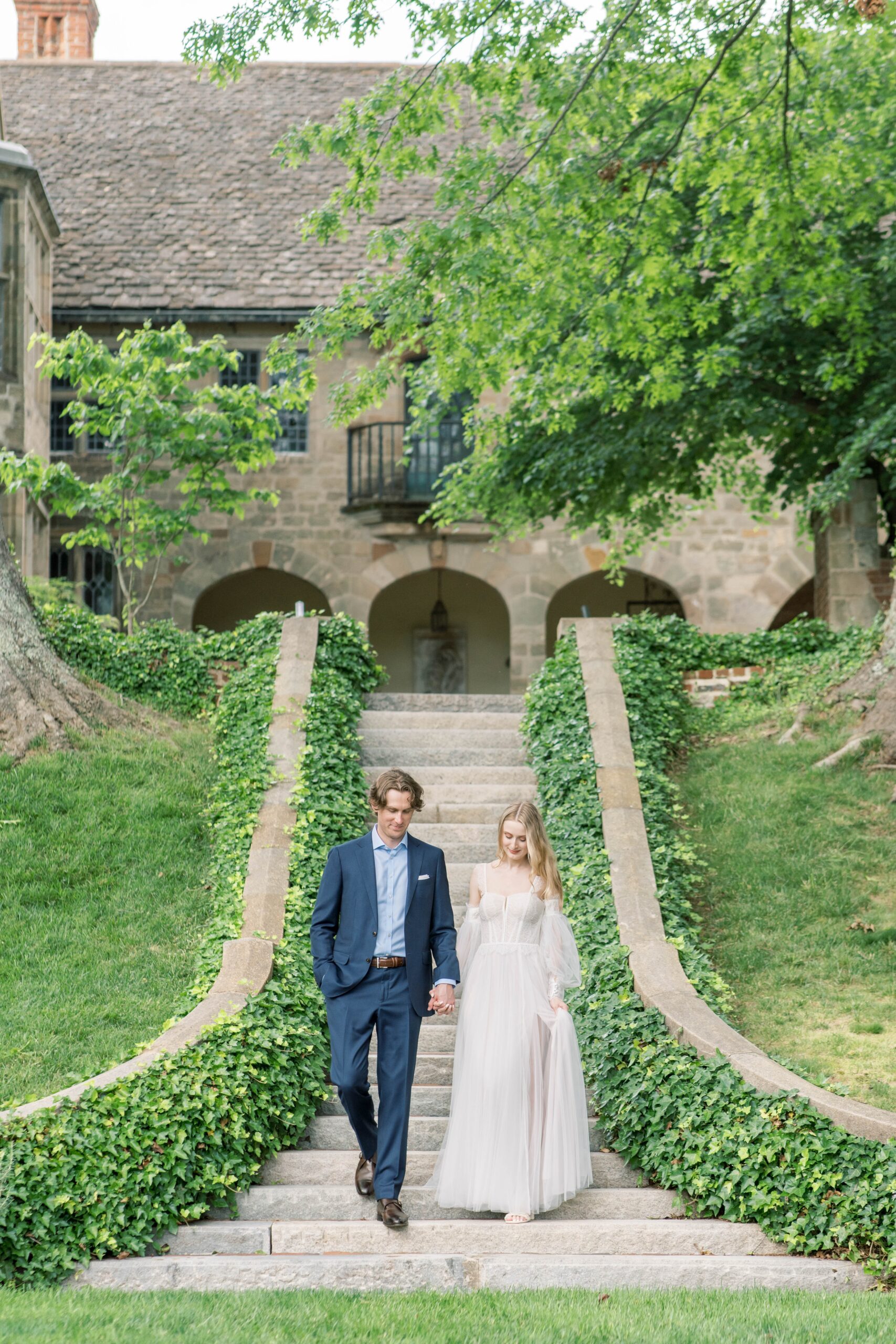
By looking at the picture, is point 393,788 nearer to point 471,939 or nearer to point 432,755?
point 471,939

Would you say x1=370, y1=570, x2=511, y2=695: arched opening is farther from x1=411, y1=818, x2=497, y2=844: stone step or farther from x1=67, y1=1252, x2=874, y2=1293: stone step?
x1=67, y1=1252, x2=874, y2=1293: stone step

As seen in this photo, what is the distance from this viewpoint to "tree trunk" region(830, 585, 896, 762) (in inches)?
416

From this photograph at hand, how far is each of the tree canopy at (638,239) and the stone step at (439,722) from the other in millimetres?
2927

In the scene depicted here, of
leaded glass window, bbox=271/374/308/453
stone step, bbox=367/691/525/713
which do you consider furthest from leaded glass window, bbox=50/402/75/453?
stone step, bbox=367/691/525/713

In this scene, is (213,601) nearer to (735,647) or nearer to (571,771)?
(735,647)

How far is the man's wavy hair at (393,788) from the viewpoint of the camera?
19.1 feet

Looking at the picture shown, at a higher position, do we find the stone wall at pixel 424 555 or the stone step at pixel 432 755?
the stone wall at pixel 424 555

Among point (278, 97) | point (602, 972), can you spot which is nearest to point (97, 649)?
point (602, 972)

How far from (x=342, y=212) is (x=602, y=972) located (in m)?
7.39

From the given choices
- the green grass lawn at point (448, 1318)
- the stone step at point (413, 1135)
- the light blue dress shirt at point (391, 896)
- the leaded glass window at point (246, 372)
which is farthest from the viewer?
the leaded glass window at point (246, 372)

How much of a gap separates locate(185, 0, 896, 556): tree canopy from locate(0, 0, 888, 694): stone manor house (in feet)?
13.4

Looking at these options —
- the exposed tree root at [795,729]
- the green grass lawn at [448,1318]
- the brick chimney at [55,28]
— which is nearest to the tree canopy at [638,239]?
the exposed tree root at [795,729]

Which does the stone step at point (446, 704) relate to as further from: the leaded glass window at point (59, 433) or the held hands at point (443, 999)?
the leaded glass window at point (59, 433)

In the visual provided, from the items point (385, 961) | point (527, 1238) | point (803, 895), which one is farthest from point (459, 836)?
point (527, 1238)
